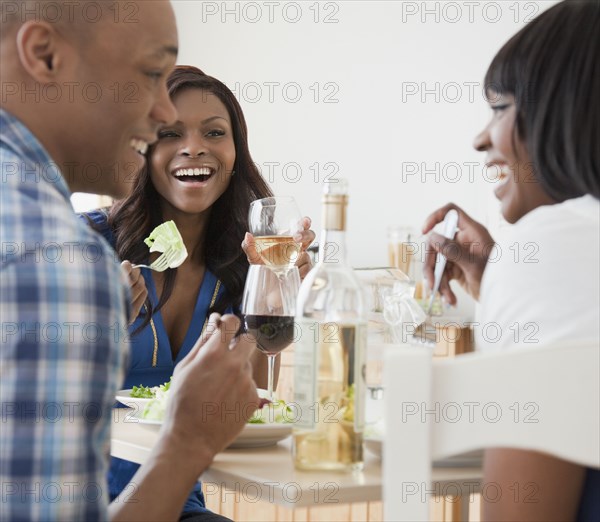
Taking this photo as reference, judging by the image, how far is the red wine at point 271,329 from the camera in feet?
4.35

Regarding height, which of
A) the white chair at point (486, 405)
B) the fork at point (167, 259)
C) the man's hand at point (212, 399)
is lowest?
the man's hand at point (212, 399)

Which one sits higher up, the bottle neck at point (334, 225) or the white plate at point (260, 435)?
the bottle neck at point (334, 225)

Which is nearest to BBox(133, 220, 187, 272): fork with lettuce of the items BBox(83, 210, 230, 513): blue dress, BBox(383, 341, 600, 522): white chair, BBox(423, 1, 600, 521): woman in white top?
BBox(83, 210, 230, 513): blue dress

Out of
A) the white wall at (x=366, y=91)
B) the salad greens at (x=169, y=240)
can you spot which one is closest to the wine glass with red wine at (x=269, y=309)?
the salad greens at (x=169, y=240)

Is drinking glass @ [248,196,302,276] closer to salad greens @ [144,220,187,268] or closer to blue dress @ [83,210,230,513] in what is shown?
salad greens @ [144,220,187,268]

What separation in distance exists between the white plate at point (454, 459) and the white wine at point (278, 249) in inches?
22.6

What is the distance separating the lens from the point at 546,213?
86cm

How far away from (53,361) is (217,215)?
1491 millimetres

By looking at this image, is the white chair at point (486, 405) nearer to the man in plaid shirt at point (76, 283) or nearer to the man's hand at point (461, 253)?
the man in plaid shirt at point (76, 283)

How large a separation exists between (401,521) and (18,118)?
0.54 m

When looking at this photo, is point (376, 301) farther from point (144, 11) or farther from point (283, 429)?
point (144, 11)

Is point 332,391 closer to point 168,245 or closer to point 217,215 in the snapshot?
point 168,245

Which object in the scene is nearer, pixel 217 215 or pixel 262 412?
pixel 262 412

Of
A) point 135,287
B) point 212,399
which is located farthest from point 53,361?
point 135,287
